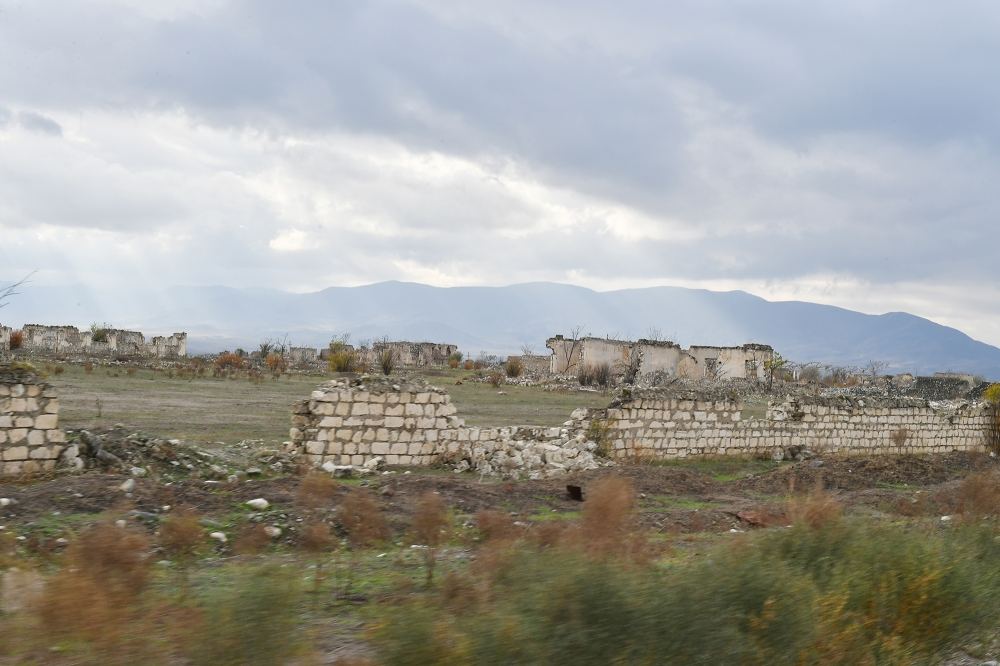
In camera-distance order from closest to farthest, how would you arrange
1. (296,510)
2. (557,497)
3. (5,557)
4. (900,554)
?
(5,557) < (900,554) < (296,510) < (557,497)

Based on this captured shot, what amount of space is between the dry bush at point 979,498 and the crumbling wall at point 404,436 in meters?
6.88

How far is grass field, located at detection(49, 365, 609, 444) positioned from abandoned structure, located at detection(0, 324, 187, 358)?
1093 cm

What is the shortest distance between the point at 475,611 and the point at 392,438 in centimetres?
1089

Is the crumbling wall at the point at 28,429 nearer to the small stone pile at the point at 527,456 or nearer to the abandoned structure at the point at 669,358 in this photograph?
the small stone pile at the point at 527,456

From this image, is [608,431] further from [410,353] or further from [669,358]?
[410,353]

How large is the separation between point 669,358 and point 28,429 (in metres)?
45.7

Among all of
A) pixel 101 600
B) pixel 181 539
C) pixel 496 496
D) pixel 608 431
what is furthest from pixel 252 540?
pixel 608 431

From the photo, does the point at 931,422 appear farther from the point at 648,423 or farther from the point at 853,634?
the point at 853,634

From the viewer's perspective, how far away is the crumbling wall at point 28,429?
38.8 feet

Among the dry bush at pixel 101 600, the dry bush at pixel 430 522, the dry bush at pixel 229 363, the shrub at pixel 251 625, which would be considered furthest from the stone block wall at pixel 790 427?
the dry bush at pixel 229 363

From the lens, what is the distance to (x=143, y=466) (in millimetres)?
12445

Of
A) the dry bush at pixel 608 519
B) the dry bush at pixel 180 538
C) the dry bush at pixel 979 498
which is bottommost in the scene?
the dry bush at pixel 180 538

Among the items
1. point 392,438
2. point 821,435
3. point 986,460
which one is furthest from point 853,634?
point 986,460

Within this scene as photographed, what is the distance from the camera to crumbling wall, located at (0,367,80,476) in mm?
11820
